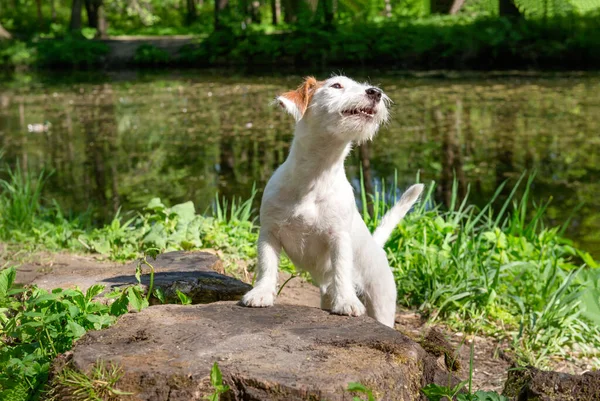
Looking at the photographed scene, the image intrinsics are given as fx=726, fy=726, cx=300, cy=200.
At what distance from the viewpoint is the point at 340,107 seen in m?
2.96

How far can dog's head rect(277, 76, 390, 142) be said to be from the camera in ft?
9.70

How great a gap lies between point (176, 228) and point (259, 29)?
61.2 feet

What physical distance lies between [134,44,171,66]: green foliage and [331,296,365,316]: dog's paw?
770 inches

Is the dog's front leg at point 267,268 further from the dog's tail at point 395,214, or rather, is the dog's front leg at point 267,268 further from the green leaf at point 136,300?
the dog's tail at point 395,214

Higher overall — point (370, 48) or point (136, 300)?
point (370, 48)

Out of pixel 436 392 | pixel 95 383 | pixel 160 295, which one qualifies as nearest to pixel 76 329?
pixel 95 383

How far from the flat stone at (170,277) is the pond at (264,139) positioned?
2306mm

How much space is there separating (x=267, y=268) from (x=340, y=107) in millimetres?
748

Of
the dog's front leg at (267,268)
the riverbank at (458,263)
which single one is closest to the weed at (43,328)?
the dog's front leg at (267,268)

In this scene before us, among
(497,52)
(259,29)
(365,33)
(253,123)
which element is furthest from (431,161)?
(259,29)

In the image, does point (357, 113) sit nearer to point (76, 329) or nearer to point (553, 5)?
point (76, 329)

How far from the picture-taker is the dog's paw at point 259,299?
289 centimetres

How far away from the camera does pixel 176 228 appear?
5066 millimetres

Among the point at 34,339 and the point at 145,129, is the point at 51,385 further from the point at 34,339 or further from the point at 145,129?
the point at 145,129
